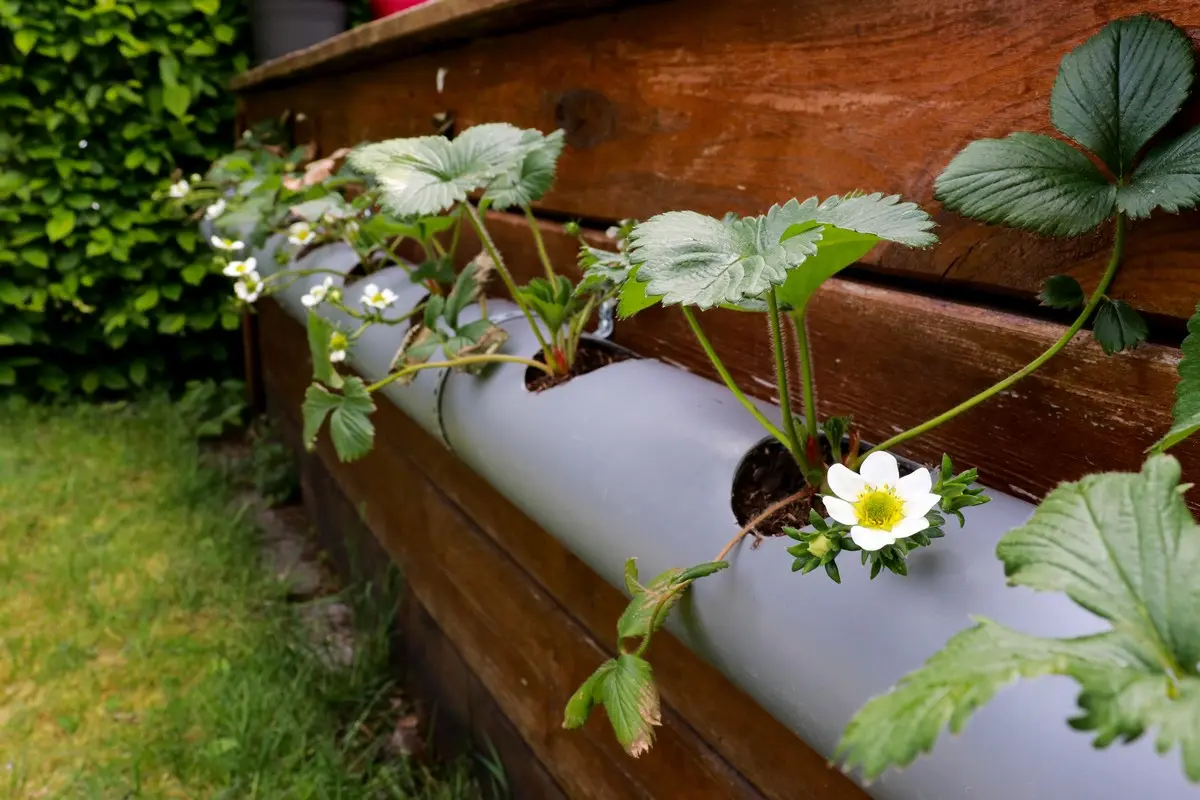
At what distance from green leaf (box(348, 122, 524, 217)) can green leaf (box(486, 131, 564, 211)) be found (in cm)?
2

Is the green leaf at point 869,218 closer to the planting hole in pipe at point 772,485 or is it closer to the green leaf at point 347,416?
the planting hole in pipe at point 772,485

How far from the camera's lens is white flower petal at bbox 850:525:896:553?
41 cm

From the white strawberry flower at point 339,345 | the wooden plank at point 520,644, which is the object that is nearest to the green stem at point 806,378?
the wooden plank at point 520,644

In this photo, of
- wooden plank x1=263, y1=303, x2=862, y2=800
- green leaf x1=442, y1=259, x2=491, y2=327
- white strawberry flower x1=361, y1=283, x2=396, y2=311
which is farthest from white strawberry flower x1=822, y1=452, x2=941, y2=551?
white strawberry flower x1=361, y1=283, x2=396, y2=311

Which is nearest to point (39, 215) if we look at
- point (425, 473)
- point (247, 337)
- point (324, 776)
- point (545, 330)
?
point (247, 337)

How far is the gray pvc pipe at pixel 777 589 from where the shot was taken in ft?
1.13

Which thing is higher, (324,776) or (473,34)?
(473,34)

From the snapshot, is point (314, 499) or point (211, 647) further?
point (314, 499)

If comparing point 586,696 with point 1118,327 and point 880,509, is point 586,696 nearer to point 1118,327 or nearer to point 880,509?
point 880,509

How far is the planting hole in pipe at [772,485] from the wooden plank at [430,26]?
562mm

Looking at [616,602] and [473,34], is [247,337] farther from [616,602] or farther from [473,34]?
[616,602]

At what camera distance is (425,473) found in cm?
148

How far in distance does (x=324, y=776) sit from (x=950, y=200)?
132cm

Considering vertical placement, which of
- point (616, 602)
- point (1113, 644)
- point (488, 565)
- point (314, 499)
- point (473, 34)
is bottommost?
point (314, 499)
